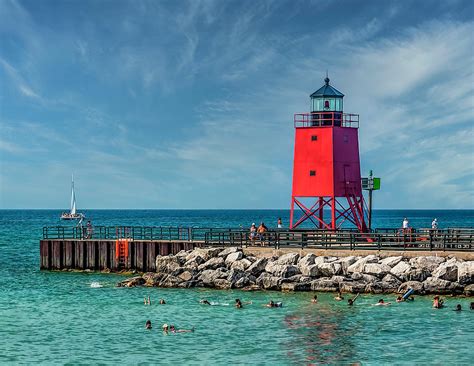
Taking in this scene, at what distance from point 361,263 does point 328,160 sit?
34.7ft

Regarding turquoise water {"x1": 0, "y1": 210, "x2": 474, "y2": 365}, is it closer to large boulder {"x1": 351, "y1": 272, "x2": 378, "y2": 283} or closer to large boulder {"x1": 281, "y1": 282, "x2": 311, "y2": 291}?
large boulder {"x1": 281, "y1": 282, "x2": 311, "y2": 291}

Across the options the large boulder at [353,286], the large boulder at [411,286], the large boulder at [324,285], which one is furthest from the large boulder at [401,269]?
the large boulder at [324,285]

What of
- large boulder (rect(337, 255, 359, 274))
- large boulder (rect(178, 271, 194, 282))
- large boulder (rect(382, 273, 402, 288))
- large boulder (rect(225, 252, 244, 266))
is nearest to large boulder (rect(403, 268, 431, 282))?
large boulder (rect(382, 273, 402, 288))

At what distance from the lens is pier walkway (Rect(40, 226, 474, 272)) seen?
37.3 metres

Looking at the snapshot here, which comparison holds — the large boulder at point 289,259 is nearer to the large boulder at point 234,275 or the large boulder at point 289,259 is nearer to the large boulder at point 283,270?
the large boulder at point 283,270

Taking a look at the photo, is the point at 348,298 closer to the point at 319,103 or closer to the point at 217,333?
the point at 217,333

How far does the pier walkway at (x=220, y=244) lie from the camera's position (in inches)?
1470

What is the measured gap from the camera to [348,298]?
32906 millimetres

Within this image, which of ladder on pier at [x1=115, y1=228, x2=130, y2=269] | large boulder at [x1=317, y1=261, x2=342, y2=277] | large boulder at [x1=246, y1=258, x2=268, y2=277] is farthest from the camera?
ladder on pier at [x1=115, y1=228, x2=130, y2=269]

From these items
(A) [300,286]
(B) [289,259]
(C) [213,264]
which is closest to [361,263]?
(A) [300,286]

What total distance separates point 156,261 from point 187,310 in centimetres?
1047

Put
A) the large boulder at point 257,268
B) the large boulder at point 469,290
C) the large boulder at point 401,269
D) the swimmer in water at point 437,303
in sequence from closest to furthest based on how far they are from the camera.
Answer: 1. the swimmer in water at point 437,303
2. the large boulder at point 469,290
3. the large boulder at point 401,269
4. the large boulder at point 257,268

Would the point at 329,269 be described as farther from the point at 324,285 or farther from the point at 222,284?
the point at 222,284

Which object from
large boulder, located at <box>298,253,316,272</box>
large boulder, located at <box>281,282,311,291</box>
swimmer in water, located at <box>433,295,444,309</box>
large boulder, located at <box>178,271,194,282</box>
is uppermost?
large boulder, located at <box>298,253,316,272</box>
